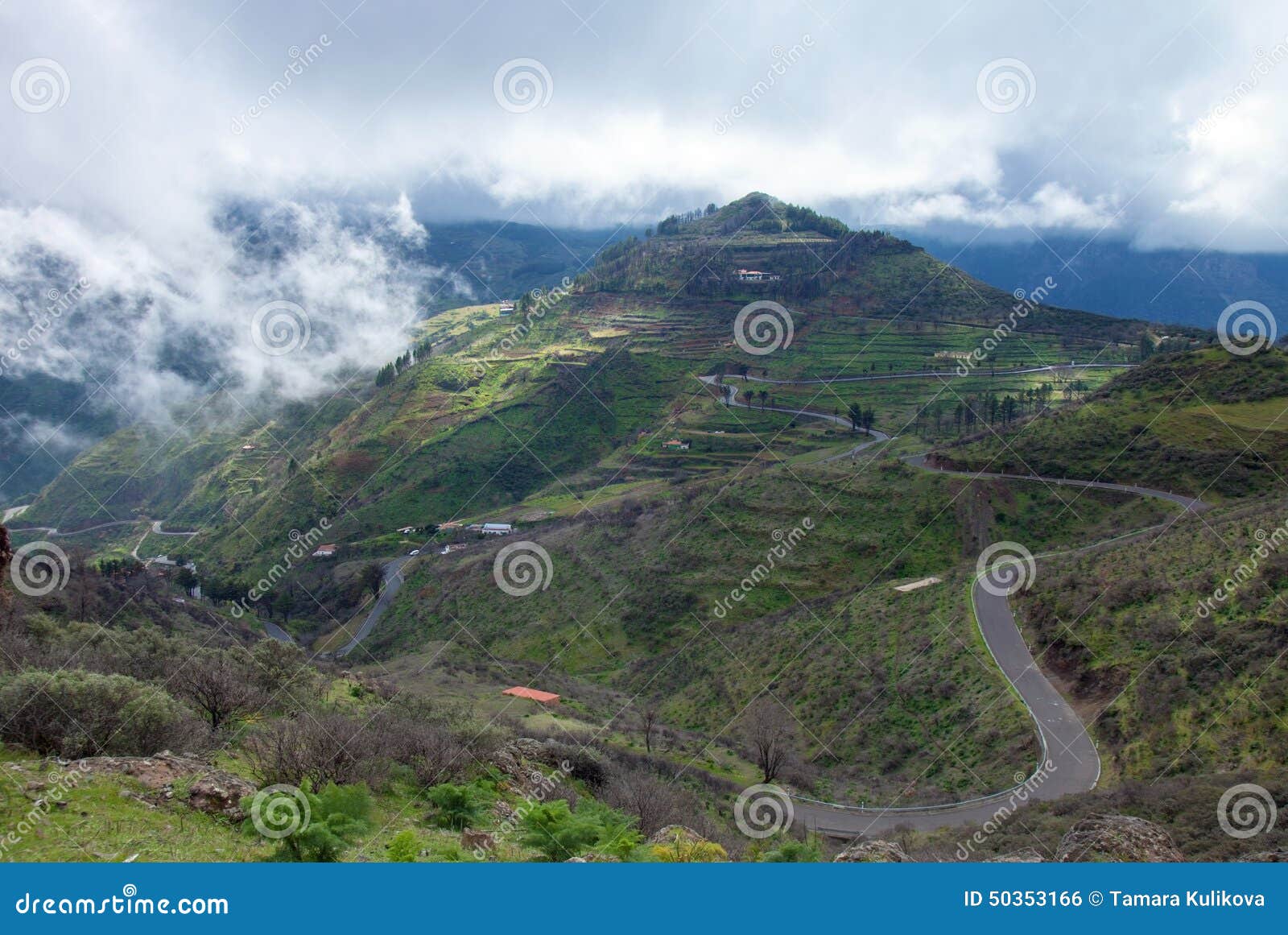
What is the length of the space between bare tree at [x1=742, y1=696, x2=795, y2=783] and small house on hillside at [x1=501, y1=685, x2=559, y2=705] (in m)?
9.79

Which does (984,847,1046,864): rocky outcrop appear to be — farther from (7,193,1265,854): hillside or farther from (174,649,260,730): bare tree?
(174,649,260,730): bare tree

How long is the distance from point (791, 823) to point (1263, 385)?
54.7 meters

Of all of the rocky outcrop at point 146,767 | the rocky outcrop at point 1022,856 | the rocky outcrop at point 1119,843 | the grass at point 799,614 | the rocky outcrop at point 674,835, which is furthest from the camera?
the grass at point 799,614

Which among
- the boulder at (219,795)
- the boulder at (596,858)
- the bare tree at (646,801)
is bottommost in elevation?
the bare tree at (646,801)

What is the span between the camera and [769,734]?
32.4m

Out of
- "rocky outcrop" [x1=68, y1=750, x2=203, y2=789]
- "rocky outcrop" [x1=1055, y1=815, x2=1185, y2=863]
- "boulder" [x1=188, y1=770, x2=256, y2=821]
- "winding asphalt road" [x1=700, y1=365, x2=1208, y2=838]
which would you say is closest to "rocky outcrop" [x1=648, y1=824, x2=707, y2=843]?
"rocky outcrop" [x1=1055, y1=815, x2=1185, y2=863]

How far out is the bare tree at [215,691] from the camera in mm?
18750

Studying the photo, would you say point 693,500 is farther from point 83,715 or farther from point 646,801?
point 83,715

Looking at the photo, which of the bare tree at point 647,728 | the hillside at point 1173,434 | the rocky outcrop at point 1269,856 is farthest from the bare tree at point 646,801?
the hillside at point 1173,434

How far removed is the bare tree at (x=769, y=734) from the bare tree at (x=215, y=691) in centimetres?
1857

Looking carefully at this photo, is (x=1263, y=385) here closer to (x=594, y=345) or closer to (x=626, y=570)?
(x=626, y=570)

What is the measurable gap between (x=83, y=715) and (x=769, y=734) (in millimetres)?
25581

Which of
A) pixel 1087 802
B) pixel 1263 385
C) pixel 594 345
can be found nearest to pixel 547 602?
pixel 1087 802

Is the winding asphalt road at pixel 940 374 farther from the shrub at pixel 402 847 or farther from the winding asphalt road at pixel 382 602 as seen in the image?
the shrub at pixel 402 847
